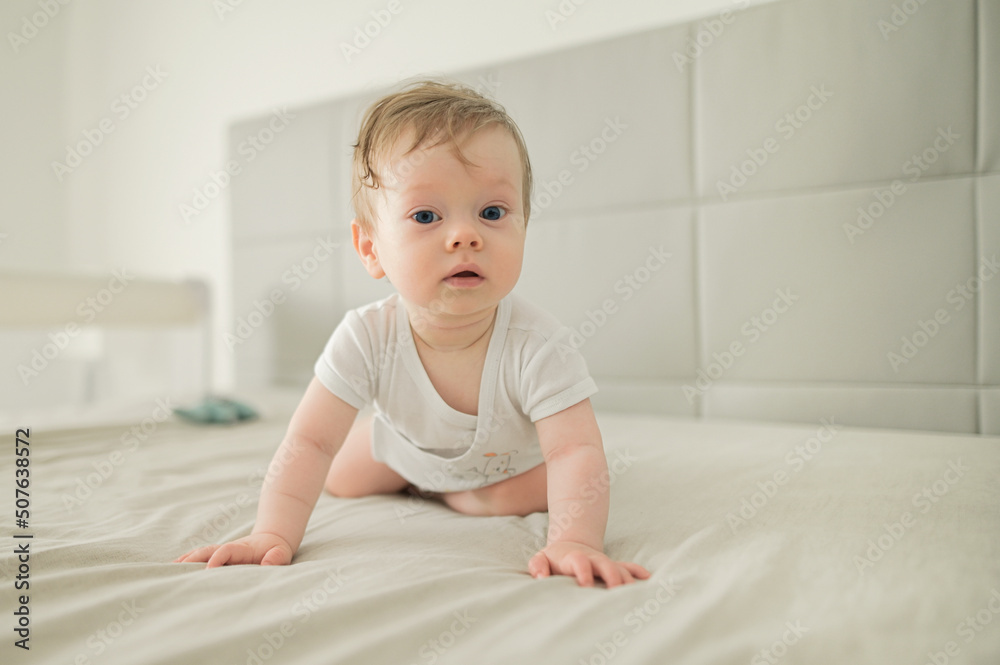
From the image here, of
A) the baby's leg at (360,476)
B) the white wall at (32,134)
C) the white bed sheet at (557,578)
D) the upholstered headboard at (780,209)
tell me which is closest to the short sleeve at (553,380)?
the white bed sheet at (557,578)

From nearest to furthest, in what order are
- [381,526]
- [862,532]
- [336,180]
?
1. [862,532]
2. [381,526]
3. [336,180]

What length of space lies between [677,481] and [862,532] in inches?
11.4

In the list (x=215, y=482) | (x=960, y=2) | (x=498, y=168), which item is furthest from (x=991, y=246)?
(x=215, y=482)

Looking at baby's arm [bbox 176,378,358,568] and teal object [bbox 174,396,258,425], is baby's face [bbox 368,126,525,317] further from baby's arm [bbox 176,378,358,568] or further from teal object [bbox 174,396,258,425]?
teal object [bbox 174,396,258,425]

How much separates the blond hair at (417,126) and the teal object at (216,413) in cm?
86

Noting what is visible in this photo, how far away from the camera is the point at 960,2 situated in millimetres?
1263

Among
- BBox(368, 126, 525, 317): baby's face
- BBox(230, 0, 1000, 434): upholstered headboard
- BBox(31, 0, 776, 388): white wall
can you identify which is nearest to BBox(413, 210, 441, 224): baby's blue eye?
BBox(368, 126, 525, 317): baby's face

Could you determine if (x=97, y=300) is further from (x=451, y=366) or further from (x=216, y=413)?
(x=451, y=366)

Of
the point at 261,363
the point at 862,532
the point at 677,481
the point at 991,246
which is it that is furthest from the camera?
the point at 261,363

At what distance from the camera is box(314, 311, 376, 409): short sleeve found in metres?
0.86

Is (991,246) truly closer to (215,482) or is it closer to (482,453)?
(482,453)

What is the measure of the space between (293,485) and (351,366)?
17 centimetres

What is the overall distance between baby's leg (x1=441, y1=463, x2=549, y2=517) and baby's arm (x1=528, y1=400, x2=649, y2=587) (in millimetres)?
104

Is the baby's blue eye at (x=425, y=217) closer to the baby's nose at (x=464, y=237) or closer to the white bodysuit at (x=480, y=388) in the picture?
the baby's nose at (x=464, y=237)
